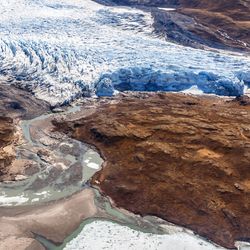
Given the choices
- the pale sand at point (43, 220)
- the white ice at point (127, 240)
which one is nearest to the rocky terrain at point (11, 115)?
the pale sand at point (43, 220)

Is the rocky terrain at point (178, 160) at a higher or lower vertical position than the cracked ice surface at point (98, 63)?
lower

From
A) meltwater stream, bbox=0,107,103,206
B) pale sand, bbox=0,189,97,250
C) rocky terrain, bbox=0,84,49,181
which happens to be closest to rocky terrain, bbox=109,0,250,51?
rocky terrain, bbox=0,84,49,181

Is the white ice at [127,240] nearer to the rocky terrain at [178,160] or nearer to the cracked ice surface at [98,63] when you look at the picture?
the rocky terrain at [178,160]

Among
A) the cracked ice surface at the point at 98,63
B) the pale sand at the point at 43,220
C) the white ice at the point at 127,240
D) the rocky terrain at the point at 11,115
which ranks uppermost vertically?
the cracked ice surface at the point at 98,63

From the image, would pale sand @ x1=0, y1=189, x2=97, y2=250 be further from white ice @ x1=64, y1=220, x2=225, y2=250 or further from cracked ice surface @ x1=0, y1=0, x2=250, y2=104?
cracked ice surface @ x1=0, y1=0, x2=250, y2=104

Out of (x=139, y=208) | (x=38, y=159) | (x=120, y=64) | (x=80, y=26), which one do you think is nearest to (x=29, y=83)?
(x=120, y=64)

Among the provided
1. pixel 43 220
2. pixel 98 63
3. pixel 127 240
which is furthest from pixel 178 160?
pixel 98 63

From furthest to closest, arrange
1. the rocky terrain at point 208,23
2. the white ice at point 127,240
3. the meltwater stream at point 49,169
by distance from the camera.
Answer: the rocky terrain at point 208,23 < the meltwater stream at point 49,169 < the white ice at point 127,240
